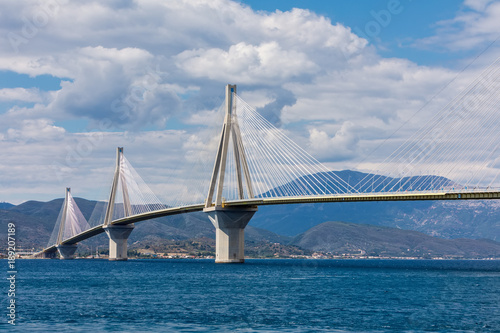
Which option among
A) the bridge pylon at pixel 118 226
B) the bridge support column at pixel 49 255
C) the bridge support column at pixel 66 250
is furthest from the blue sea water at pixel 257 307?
the bridge support column at pixel 49 255

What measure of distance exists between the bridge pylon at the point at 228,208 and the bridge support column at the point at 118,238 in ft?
133

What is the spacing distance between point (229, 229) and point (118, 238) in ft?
159

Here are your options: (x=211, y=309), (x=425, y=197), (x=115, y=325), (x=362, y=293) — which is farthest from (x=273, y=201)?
(x=115, y=325)

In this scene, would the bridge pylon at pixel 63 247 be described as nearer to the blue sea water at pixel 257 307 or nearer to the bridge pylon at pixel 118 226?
the bridge pylon at pixel 118 226

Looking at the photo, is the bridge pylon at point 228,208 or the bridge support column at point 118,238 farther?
the bridge support column at point 118,238

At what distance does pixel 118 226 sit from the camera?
13125 cm

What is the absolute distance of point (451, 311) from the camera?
1594 inches

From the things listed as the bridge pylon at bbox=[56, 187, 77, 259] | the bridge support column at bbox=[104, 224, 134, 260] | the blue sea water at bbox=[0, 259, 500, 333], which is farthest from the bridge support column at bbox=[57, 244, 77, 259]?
the blue sea water at bbox=[0, 259, 500, 333]

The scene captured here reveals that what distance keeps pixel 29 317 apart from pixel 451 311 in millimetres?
24943

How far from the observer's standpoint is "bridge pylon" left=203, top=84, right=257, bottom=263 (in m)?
88.1

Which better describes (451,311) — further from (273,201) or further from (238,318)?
(273,201)

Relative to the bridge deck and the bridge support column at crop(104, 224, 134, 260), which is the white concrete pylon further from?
the bridge support column at crop(104, 224, 134, 260)

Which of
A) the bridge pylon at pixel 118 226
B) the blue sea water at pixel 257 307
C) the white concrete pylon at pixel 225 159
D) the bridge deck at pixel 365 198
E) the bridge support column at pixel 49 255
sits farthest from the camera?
the bridge support column at pixel 49 255

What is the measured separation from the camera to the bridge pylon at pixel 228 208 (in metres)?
88.1
